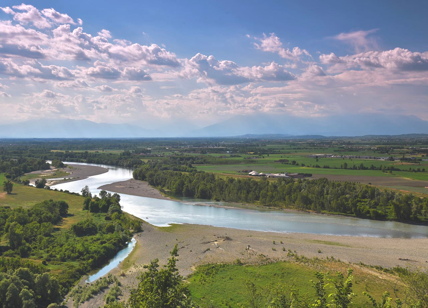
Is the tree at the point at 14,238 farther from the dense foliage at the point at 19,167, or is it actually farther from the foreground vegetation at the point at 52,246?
the dense foliage at the point at 19,167

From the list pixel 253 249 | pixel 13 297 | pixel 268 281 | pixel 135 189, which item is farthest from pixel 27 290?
pixel 135 189

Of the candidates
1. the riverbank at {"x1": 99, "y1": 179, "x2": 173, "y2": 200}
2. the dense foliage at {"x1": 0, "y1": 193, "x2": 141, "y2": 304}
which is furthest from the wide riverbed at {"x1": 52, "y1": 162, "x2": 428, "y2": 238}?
the dense foliage at {"x1": 0, "y1": 193, "x2": 141, "y2": 304}

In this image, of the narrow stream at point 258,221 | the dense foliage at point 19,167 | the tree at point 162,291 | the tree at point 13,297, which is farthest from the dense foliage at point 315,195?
the dense foliage at point 19,167

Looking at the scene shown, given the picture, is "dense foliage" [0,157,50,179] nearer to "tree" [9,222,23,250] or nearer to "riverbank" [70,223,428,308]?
"tree" [9,222,23,250]

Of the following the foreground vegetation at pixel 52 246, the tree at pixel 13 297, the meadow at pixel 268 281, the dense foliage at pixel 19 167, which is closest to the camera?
the tree at pixel 13 297

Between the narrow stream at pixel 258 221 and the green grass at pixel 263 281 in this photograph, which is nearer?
the green grass at pixel 263 281

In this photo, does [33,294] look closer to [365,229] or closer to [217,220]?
[217,220]

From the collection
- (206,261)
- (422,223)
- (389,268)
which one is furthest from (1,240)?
(422,223)

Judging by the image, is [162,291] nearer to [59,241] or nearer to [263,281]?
[263,281]
